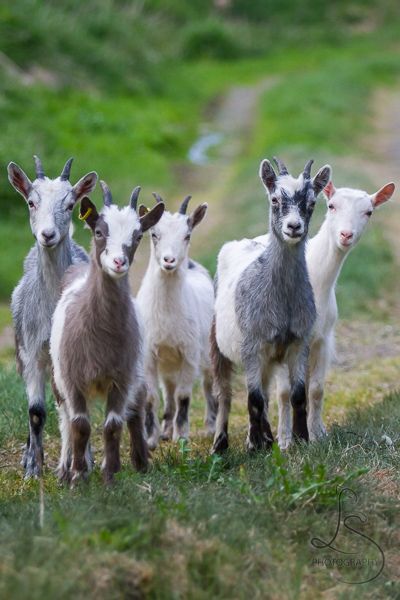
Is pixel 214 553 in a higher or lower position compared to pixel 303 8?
lower

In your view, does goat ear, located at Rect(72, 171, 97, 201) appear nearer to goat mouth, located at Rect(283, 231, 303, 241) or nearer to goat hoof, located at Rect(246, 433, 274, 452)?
goat mouth, located at Rect(283, 231, 303, 241)

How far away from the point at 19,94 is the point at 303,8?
1531 cm

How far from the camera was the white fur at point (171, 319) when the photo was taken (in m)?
7.99

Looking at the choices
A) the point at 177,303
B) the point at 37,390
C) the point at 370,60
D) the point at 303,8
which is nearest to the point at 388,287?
the point at 177,303

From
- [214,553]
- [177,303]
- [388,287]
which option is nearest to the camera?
[214,553]

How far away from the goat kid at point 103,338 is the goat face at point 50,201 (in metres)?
0.56

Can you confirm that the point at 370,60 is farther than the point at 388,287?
Yes

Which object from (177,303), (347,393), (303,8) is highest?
(303,8)

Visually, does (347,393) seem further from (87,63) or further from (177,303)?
(87,63)

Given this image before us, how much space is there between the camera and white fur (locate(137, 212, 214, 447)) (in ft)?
26.2

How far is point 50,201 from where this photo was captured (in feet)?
22.9

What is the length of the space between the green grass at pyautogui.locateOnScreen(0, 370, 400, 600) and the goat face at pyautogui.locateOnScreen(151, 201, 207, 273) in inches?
75.9

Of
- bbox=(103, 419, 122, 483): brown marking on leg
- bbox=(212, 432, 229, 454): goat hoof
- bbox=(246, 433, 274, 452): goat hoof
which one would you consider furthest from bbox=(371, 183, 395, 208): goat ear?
bbox=(103, 419, 122, 483): brown marking on leg

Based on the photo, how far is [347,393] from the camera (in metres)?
9.25
